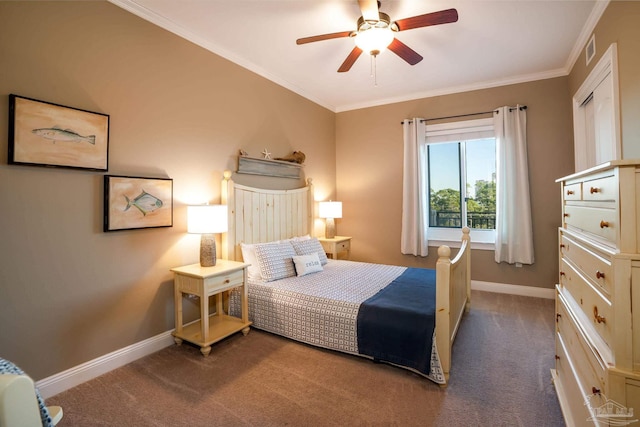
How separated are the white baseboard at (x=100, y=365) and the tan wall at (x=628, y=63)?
154 inches

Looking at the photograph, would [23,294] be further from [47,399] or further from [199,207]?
[199,207]

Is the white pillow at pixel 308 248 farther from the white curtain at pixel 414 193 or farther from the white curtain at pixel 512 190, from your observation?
the white curtain at pixel 512 190

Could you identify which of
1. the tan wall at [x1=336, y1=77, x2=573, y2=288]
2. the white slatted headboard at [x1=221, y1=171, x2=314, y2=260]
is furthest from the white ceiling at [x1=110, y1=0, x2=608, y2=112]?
the white slatted headboard at [x1=221, y1=171, x2=314, y2=260]

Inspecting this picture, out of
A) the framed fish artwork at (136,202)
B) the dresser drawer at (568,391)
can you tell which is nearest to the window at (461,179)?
the dresser drawer at (568,391)

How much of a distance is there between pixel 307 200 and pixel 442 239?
208 centimetres

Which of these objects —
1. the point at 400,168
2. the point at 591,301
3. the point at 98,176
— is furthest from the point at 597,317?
the point at 400,168

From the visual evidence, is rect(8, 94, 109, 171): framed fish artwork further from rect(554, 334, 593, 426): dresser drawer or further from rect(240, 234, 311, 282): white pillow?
rect(554, 334, 593, 426): dresser drawer

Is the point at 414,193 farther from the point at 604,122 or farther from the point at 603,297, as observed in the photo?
the point at 603,297

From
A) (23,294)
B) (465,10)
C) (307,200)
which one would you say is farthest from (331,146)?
(23,294)

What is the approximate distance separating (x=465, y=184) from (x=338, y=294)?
2.86 meters

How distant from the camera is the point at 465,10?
8.16 feet

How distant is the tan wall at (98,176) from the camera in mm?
1824

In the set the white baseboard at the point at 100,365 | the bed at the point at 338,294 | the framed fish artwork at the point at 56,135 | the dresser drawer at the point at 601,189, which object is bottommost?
the white baseboard at the point at 100,365

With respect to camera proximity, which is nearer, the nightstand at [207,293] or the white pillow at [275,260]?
the nightstand at [207,293]
